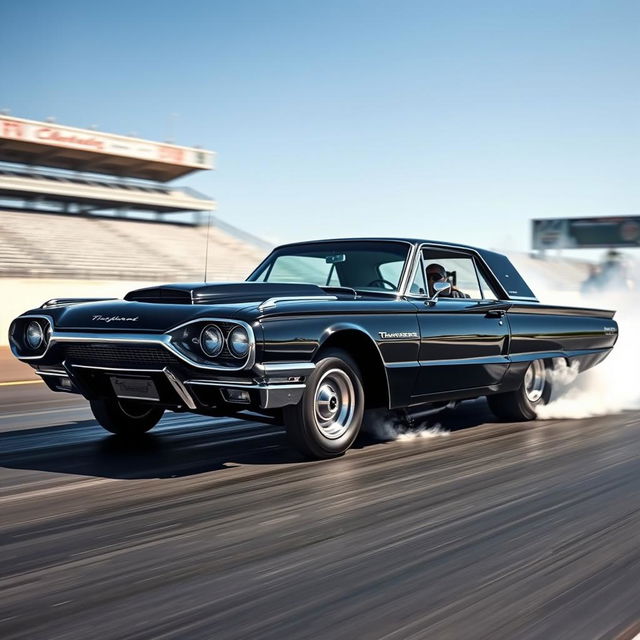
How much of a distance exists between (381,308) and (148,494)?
2.03m

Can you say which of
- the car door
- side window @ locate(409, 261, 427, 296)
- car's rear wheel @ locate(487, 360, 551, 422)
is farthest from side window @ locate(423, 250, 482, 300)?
car's rear wheel @ locate(487, 360, 551, 422)

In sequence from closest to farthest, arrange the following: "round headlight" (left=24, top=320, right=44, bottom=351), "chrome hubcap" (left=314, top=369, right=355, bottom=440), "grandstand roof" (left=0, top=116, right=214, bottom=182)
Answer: "chrome hubcap" (left=314, top=369, right=355, bottom=440) < "round headlight" (left=24, top=320, right=44, bottom=351) < "grandstand roof" (left=0, top=116, right=214, bottom=182)

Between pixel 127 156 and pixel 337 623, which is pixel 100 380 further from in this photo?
pixel 127 156

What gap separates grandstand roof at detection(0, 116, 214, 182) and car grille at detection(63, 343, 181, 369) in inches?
1316

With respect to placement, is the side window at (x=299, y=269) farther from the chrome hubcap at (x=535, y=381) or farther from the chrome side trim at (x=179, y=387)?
the chrome hubcap at (x=535, y=381)

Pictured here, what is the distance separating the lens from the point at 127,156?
131 feet

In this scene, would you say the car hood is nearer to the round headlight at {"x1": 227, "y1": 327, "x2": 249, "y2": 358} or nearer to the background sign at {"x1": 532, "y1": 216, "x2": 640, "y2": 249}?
the round headlight at {"x1": 227, "y1": 327, "x2": 249, "y2": 358}

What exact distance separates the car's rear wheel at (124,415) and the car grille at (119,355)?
1006 millimetres

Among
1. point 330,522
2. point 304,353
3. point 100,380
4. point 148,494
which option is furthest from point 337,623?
point 100,380

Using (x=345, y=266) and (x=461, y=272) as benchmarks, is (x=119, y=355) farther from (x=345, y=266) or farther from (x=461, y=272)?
(x=461, y=272)

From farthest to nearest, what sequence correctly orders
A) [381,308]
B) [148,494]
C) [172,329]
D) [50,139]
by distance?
[50,139], [381,308], [172,329], [148,494]

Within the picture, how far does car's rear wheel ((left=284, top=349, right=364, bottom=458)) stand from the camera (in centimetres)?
525

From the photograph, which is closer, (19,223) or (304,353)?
(304,353)

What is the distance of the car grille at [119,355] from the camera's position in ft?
16.3
